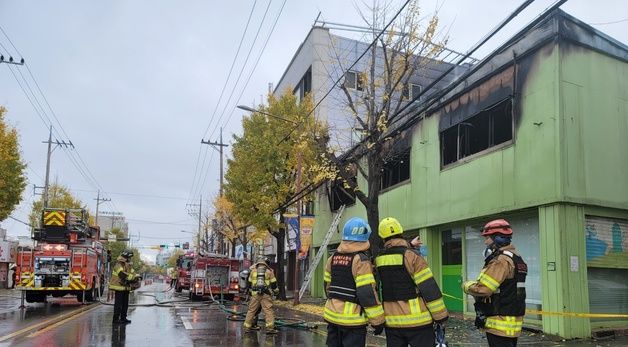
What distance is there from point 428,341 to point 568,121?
321 inches

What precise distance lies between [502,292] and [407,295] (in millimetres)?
891

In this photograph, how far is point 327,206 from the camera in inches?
1040

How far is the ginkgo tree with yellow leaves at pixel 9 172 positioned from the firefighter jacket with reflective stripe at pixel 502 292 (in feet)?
84.1

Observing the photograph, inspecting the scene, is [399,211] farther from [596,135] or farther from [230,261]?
[230,261]

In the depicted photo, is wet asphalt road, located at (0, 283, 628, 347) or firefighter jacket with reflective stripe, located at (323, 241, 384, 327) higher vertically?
firefighter jacket with reflective stripe, located at (323, 241, 384, 327)

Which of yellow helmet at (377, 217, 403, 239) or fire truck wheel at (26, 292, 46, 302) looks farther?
fire truck wheel at (26, 292, 46, 302)

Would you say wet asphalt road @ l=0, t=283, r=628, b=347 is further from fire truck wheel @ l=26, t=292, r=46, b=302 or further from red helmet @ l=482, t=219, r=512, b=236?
fire truck wheel @ l=26, t=292, r=46, b=302

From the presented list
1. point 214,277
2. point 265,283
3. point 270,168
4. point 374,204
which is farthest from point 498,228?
point 214,277

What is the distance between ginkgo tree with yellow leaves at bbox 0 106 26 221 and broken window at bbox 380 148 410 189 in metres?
17.7

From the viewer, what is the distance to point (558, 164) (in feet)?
37.6

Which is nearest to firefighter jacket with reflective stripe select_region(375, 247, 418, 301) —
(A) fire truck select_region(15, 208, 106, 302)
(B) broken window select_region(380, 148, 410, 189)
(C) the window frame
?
(C) the window frame

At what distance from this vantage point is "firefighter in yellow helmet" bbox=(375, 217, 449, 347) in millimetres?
5207

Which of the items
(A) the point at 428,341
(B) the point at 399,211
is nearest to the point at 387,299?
(A) the point at 428,341

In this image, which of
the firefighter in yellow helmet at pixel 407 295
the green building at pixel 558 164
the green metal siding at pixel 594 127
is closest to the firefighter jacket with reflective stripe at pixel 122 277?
the green building at pixel 558 164
